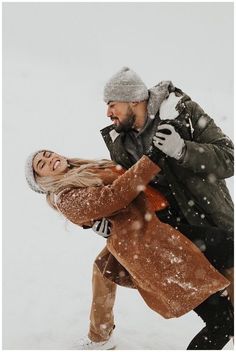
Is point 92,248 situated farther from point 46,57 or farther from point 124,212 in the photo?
point 46,57

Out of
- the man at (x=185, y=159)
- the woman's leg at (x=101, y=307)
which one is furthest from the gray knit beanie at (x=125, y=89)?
the woman's leg at (x=101, y=307)

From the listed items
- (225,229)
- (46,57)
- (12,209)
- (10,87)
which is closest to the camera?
(225,229)

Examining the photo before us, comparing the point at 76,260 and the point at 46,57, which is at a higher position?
the point at 46,57

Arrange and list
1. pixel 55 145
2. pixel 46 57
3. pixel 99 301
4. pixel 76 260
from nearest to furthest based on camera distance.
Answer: pixel 99 301, pixel 76 260, pixel 55 145, pixel 46 57

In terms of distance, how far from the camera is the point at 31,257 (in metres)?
5.35

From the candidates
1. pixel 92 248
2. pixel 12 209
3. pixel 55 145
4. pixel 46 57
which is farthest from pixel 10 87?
pixel 92 248

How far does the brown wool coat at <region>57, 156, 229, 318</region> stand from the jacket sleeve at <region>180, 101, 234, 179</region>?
0.23 metres

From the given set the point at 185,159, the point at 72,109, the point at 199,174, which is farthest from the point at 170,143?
the point at 72,109

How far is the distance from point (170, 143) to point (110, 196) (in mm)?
371

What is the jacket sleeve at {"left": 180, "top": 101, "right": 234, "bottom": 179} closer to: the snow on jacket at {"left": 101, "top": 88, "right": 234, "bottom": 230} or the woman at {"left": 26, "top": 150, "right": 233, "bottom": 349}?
the snow on jacket at {"left": 101, "top": 88, "right": 234, "bottom": 230}

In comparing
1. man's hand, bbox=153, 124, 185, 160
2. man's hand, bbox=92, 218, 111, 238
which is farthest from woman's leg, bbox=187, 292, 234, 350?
man's hand, bbox=153, 124, 185, 160

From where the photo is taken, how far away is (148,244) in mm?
2555

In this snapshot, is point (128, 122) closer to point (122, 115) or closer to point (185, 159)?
point (122, 115)

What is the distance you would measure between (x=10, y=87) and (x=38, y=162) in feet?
25.5
